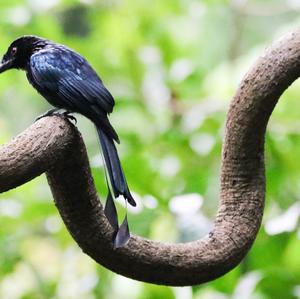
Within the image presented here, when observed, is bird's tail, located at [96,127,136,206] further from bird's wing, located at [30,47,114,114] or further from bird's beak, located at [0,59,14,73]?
bird's beak, located at [0,59,14,73]

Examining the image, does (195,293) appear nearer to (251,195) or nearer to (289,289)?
(289,289)

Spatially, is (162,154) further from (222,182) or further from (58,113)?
(58,113)

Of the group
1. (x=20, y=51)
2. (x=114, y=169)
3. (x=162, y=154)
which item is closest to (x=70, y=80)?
(x=20, y=51)

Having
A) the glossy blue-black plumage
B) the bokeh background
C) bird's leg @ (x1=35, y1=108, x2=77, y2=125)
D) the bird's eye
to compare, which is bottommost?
the bokeh background

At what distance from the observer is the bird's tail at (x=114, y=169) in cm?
150

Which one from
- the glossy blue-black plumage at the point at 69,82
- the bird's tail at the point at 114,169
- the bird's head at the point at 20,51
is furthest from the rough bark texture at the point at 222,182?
the bird's head at the point at 20,51

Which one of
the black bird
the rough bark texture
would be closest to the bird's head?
the black bird

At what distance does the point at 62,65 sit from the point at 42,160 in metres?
0.54

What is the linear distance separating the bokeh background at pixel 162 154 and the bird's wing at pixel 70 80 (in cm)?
49

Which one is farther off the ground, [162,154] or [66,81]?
[66,81]

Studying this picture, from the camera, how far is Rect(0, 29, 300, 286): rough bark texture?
4.59ft

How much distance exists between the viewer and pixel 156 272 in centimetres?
152

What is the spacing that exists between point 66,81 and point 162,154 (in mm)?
1234

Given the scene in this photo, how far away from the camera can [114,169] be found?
1.56 m
